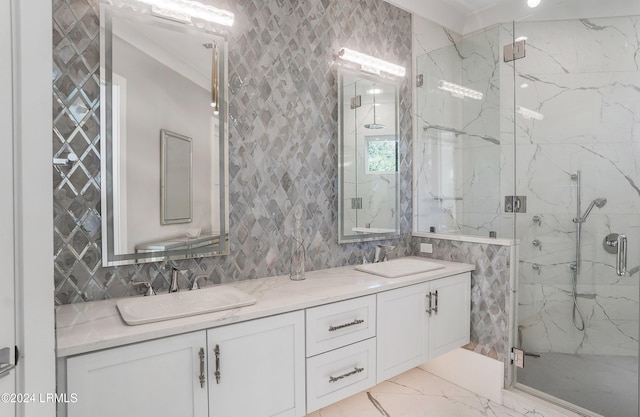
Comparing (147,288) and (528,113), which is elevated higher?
(528,113)

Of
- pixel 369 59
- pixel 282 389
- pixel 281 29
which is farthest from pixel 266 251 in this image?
pixel 369 59

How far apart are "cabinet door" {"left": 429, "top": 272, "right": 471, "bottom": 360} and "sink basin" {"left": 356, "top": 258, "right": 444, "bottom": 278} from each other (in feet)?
0.41

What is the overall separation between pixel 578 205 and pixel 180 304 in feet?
7.56

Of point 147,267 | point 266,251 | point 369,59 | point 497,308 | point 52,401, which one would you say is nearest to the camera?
point 52,401

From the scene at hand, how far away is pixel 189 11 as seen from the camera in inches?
66.5

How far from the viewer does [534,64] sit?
91.7 inches

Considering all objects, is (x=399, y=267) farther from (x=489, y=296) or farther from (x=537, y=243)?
(x=537, y=243)

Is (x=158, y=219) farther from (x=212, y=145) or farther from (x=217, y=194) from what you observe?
(x=212, y=145)

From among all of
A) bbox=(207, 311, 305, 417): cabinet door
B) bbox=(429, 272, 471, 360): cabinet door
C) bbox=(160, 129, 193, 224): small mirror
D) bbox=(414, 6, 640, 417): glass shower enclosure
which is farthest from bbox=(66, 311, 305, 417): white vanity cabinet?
bbox=(414, 6, 640, 417): glass shower enclosure

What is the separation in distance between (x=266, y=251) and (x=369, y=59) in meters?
1.48

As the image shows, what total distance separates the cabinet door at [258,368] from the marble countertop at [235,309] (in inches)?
2.0

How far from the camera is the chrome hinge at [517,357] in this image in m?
2.21

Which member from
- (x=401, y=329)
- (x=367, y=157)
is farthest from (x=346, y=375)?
(x=367, y=157)

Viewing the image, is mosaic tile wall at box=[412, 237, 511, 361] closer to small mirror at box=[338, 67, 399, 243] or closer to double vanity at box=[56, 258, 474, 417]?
double vanity at box=[56, 258, 474, 417]
